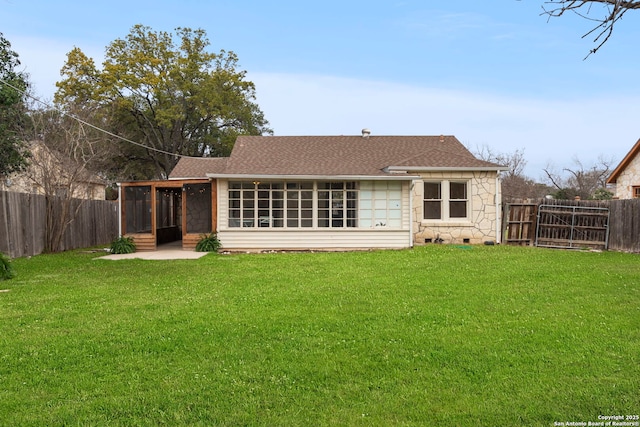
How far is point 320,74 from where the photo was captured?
19094mm

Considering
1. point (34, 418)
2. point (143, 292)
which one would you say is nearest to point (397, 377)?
point (34, 418)

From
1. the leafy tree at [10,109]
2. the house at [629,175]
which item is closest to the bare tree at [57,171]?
the leafy tree at [10,109]

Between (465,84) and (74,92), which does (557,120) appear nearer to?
(465,84)

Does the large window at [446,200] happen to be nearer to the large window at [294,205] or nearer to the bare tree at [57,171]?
the large window at [294,205]

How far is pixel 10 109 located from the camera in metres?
15.5

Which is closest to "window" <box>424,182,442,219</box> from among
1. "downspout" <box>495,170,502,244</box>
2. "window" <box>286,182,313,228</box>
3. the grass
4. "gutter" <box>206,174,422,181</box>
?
"gutter" <box>206,174,422,181</box>

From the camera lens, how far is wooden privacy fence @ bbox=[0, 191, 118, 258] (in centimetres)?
1332

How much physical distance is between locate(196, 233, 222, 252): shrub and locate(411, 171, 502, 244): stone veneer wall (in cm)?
683

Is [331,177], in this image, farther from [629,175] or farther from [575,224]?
[629,175]

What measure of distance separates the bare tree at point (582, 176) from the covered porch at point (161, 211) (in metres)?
28.9

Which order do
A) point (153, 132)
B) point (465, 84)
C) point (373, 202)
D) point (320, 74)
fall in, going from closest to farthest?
point (373, 202), point (465, 84), point (320, 74), point (153, 132)

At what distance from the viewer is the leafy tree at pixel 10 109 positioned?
14461 millimetres

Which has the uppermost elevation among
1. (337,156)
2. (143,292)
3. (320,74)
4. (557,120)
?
(320,74)

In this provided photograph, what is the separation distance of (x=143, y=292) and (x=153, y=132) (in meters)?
27.4
